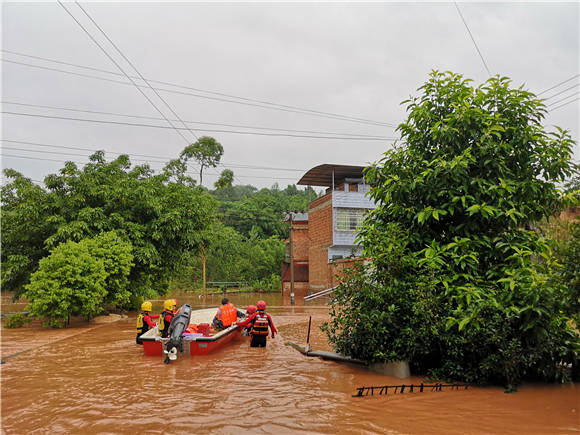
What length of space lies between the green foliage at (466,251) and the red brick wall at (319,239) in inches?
1020

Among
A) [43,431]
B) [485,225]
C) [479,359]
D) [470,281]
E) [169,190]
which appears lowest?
[43,431]

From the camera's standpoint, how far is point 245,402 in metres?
6.73

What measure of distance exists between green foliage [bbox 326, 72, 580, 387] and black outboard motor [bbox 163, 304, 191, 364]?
384cm

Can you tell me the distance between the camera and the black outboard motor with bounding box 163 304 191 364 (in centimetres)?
989

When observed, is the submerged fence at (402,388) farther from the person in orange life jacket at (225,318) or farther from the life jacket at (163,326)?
the person in orange life jacket at (225,318)

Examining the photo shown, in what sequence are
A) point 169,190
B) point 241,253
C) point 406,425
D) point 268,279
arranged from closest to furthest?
point 406,425
point 169,190
point 268,279
point 241,253

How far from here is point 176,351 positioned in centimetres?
1007

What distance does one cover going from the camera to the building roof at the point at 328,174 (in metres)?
33.3

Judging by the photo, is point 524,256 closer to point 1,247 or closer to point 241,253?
point 1,247

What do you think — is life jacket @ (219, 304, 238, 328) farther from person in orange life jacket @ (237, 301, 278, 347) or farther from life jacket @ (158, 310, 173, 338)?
life jacket @ (158, 310, 173, 338)

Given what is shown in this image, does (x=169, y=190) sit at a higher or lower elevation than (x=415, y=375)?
higher

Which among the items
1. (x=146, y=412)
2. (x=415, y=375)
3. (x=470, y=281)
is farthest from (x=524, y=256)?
(x=146, y=412)

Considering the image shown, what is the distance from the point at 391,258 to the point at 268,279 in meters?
36.0

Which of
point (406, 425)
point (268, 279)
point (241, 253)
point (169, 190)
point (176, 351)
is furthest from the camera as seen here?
point (241, 253)
